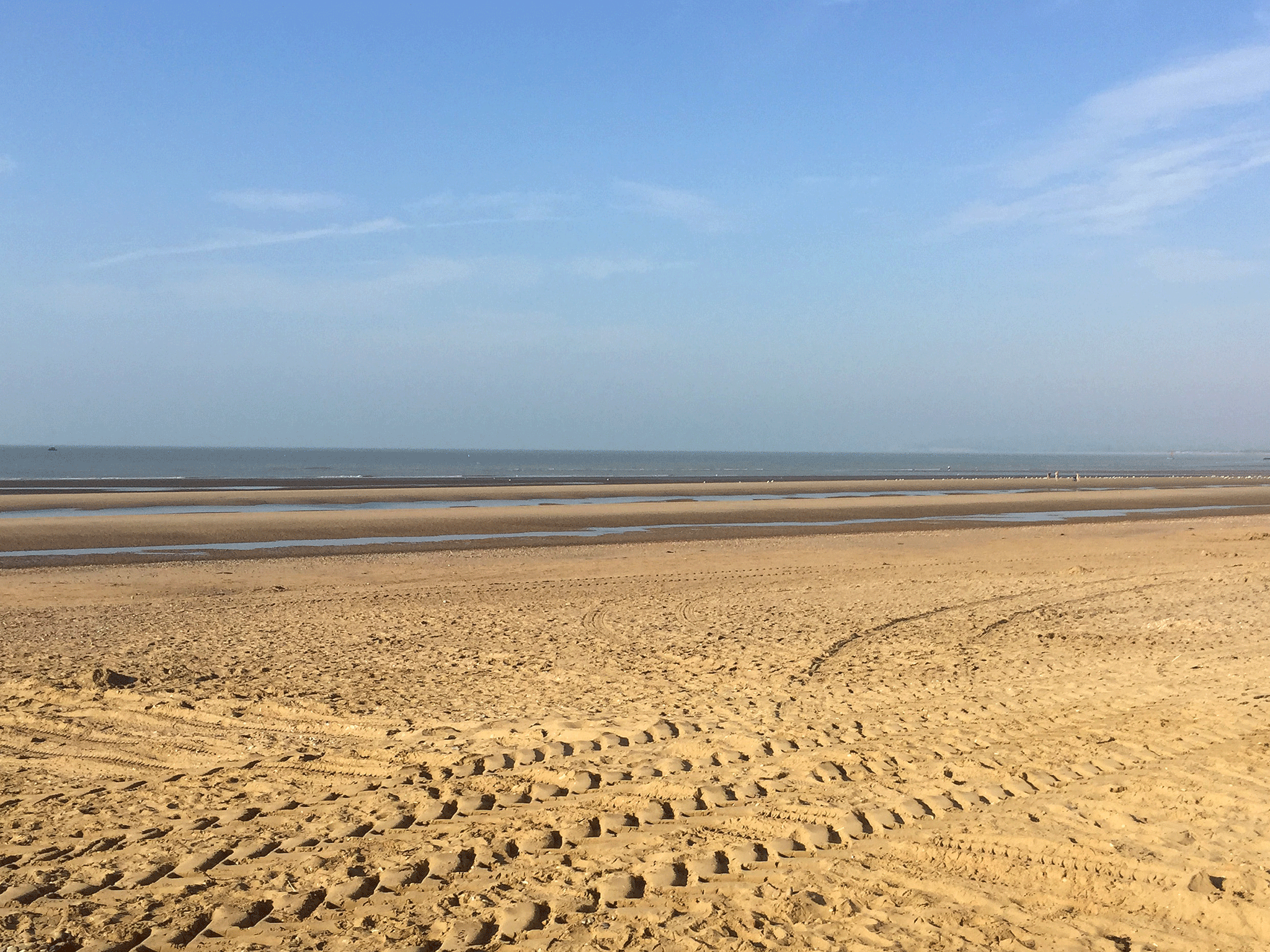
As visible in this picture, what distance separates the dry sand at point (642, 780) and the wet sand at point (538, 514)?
43.0ft

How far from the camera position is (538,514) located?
3434 centimetres

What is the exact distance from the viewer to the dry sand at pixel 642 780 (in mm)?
4406

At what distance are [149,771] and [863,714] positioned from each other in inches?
213

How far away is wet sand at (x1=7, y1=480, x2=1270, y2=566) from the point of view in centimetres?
2553

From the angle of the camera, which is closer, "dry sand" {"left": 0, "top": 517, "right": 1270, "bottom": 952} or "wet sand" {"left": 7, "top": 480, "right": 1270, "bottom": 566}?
"dry sand" {"left": 0, "top": 517, "right": 1270, "bottom": 952}

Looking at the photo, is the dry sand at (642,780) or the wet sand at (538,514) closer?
the dry sand at (642,780)

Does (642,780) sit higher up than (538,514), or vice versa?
(538,514)

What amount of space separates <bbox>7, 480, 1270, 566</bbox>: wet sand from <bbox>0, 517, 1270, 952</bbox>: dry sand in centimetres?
1312

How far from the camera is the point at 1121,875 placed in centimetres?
465

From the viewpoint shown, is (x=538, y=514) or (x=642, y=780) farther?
(x=538, y=514)

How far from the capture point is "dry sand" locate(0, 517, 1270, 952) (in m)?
4.41

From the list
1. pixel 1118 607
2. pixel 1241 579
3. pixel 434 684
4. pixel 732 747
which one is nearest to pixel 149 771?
pixel 434 684

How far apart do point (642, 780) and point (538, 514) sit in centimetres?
2847

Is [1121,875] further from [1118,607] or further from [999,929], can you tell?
[1118,607]
